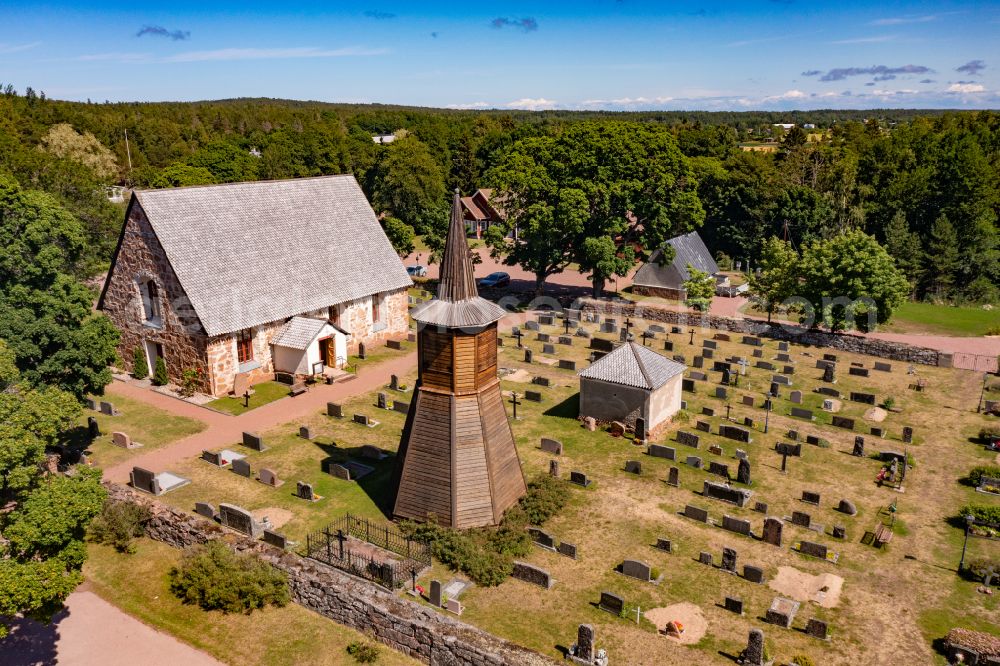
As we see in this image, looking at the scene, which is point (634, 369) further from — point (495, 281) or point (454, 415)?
point (495, 281)

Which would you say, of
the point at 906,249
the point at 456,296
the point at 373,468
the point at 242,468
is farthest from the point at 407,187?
the point at 906,249

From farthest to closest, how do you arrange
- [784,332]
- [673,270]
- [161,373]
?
[673,270]
[784,332]
[161,373]

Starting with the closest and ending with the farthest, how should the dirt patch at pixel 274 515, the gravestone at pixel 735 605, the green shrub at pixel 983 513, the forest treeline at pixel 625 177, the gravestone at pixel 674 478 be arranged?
the gravestone at pixel 735 605 < the green shrub at pixel 983 513 < the dirt patch at pixel 274 515 < the gravestone at pixel 674 478 < the forest treeline at pixel 625 177

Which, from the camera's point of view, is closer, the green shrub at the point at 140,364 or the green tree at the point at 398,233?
the green shrub at the point at 140,364

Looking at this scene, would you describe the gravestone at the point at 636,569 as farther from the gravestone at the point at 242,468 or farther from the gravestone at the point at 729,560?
the gravestone at the point at 242,468

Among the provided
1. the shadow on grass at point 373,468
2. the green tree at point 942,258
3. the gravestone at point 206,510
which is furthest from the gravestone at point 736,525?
the green tree at point 942,258

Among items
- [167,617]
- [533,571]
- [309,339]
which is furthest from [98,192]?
Answer: [533,571]

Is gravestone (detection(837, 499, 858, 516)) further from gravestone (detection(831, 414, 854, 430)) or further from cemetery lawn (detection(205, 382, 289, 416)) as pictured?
cemetery lawn (detection(205, 382, 289, 416))

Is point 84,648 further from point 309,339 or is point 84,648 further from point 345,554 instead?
point 309,339
